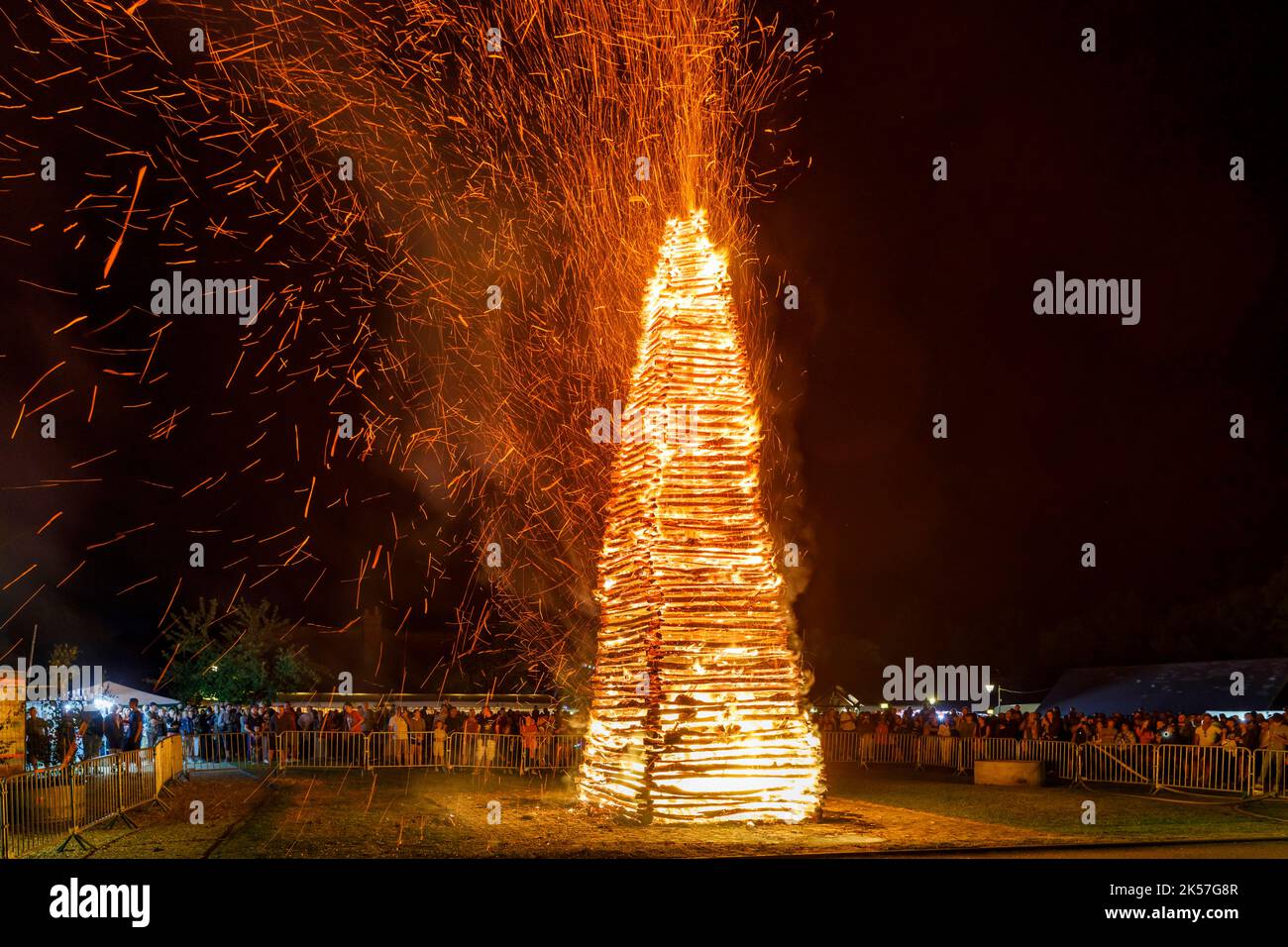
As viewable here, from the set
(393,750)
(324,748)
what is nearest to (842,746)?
(393,750)

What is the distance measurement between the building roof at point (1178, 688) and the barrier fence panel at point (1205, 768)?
13590mm

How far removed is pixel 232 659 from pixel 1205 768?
37.3 meters

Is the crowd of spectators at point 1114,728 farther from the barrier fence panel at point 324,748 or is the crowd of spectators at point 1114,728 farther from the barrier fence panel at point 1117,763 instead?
the barrier fence panel at point 324,748

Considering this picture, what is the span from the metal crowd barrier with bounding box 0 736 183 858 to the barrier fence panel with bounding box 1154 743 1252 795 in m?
16.7

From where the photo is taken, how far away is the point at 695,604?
14055mm

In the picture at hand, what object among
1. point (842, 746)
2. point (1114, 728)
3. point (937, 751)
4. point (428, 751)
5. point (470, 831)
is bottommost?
point (842, 746)

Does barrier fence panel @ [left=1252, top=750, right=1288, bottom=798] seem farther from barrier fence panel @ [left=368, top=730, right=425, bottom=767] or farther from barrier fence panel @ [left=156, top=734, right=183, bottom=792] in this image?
barrier fence panel @ [left=156, top=734, right=183, bottom=792]

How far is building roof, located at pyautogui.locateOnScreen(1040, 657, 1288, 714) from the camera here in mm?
33219

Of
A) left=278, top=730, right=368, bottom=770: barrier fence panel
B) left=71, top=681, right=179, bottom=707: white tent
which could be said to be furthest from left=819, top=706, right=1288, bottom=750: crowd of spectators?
left=71, top=681, right=179, bottom=707: white tent

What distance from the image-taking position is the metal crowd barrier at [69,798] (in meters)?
13.0

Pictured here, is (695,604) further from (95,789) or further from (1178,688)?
(1178,688)

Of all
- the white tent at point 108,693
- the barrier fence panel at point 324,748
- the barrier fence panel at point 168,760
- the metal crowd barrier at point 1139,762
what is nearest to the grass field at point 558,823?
the barrier fence panel at point 168,760
